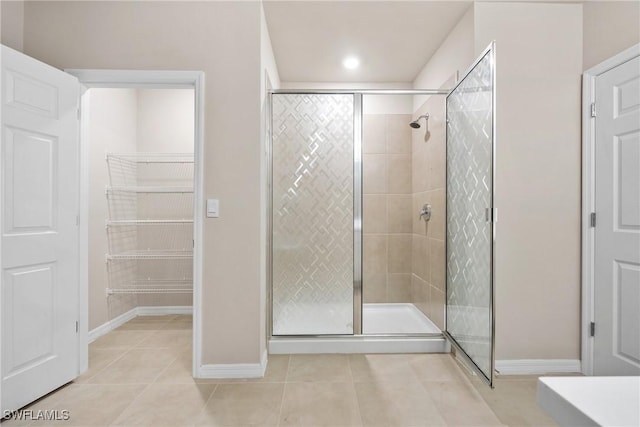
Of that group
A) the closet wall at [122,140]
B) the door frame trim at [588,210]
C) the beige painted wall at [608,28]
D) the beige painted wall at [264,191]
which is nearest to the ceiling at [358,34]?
the beige painted wall at [264,191]

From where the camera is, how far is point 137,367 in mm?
2400

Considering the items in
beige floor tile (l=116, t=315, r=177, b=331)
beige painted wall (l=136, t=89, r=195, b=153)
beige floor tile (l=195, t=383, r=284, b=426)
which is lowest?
beige floor tile (l=116, t=315, r=177, b=331)

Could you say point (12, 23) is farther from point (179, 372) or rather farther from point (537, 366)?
point (537, 366)

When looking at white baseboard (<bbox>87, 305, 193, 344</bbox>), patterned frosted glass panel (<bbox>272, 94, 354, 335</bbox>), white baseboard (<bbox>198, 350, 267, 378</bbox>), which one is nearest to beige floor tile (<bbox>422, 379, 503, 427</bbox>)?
patterned frosted glass panel (<bbox>272, 94, 354, 335</bbox>)

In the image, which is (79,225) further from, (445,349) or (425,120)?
(425,120)

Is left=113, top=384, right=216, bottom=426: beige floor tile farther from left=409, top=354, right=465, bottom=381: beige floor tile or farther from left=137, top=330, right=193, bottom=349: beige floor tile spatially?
left=409, top=354, right=465, bottom=381: beige floor tile

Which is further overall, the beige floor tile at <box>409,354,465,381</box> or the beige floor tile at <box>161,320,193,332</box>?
the beige floor tile at <box>161,320,193,332</box>

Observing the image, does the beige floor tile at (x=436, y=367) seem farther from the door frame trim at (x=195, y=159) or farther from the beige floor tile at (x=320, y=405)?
the door frame trim at (x=195, y=159)

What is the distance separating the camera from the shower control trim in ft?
10.6

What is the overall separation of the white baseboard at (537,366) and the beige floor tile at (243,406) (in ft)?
5.00

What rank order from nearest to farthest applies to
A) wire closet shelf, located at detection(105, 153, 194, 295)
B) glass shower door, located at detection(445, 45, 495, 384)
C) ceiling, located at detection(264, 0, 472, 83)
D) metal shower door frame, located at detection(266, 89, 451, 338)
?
1. glass shower door, located at detection(445, 45, 495, 384)
2. ceiling, located at detection(264, 0, 472, 83)
3. metal shower door frame, located at detection(266, 89, 451, 338)
4. wire closet shelf, located at detection(105, 153, 194, 295)

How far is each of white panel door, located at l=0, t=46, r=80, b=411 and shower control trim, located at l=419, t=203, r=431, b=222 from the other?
2.82 metres

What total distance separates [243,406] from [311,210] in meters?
1.39

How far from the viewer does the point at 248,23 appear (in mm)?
2260
